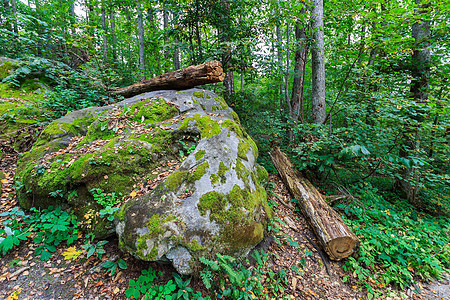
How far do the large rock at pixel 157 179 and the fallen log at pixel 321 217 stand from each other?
1.23 meters

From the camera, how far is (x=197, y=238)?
7.82ft

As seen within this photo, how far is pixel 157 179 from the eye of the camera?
3.15 meters

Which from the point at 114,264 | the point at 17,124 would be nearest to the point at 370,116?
the point at 114,264

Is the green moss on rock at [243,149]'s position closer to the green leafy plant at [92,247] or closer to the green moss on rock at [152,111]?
the green moss on rock at [152,111]

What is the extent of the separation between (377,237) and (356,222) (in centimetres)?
44

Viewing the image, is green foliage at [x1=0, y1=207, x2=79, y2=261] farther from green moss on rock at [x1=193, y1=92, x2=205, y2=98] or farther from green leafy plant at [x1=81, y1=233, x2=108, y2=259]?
green moss on rock at [x1=193, y1=92, x2=205, y2=98]

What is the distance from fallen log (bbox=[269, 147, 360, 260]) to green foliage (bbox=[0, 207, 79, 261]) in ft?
14.5

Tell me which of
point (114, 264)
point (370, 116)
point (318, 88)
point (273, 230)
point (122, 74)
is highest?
point (122, 74)

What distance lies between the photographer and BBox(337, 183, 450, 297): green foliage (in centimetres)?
350

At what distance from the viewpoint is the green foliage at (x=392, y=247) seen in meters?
3.50

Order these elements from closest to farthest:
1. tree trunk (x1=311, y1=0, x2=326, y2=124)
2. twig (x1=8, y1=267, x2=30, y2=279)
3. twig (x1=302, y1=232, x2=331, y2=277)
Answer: twig (x1=8, y1=267, x2=30, y2=279)
twig (x1=302, y1=232, x2=331, y2=277)
tree trunk (x1=311, y1=0, x2=326, y2=124)

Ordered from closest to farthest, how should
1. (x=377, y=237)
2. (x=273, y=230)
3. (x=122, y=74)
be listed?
(x=273, y=230) → (x=377, y=237) → (x=122, y=74)

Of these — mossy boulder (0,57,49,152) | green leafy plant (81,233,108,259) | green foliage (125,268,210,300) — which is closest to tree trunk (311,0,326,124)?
green foliage (125,268,210,300)

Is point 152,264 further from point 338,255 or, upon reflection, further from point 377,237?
point 377,237
